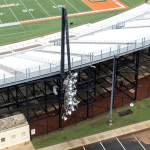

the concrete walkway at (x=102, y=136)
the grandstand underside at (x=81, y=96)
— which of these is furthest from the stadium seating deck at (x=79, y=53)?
the concrete walkway at (x=102, y=136)

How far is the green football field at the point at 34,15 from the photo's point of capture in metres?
60.3

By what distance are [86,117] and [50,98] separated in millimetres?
4293

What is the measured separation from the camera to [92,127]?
38.7 meters

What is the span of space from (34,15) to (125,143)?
37104 mm

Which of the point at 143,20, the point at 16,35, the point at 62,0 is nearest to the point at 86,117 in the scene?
the point at 143,20

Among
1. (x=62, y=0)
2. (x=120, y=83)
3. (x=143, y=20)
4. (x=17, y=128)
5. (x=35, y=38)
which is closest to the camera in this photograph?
(x=17, y=128)

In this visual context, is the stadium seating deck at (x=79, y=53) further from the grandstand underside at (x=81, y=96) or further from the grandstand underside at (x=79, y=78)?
the grandstand underside at (x=81, y=96)

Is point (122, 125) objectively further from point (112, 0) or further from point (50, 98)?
point (112, 0)

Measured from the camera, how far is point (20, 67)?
36375mm

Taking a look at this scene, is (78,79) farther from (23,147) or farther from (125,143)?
(23,147)

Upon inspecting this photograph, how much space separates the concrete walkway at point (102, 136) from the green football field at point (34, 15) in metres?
25.7

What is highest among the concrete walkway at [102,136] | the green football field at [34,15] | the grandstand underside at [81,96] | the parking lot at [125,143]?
the green football field at [34,15]

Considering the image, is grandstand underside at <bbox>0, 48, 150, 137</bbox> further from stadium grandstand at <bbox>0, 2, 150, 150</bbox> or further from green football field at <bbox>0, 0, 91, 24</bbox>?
green football field at <bbox>0, 0, 91, 24</bbox>

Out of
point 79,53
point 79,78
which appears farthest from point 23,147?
point 79,53
